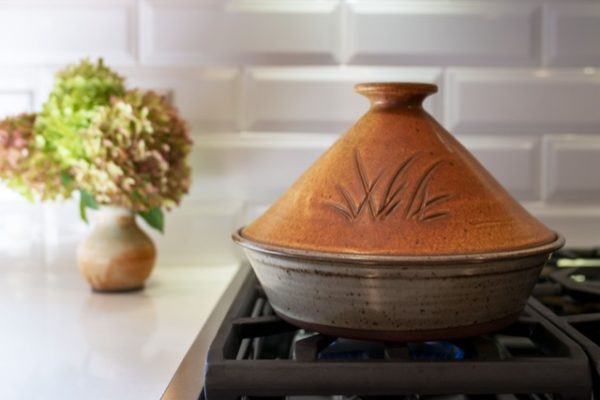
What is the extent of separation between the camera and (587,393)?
45 cm

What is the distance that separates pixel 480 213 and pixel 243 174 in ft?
1.67

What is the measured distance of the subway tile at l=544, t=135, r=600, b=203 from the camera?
3.23ft

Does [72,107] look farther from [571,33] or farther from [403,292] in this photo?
[571,33]

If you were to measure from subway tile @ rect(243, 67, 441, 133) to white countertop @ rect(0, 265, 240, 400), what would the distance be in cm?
24

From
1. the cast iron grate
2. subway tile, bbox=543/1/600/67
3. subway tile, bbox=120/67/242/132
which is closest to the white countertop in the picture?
subway tile, bbox=120/67/242/132

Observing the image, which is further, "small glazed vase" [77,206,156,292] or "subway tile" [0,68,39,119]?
"subway tile" [0,68,39,119]

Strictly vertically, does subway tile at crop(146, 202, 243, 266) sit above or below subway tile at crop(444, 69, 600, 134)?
below

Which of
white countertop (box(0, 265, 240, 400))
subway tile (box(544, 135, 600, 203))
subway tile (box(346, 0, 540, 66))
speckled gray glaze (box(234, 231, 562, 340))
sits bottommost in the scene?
white countertop (box(0, 265, 240, 400))

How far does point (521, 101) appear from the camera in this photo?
3.21 ft

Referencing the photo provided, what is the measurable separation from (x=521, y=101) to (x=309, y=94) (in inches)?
12.5

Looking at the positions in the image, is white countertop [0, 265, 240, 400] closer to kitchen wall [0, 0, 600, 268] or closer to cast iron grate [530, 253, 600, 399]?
kitchen wall [0, 0, 600, 268]

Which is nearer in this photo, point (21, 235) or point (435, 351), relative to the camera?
point (435, 351)

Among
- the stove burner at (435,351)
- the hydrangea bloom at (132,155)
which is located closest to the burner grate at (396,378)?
the stove burner at (435,351)

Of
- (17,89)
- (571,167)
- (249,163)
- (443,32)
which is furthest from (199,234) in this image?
(571,167)
